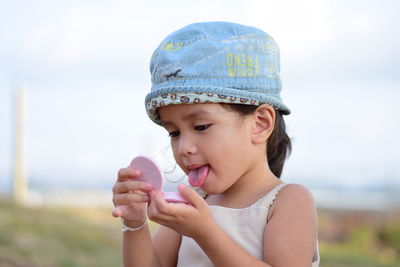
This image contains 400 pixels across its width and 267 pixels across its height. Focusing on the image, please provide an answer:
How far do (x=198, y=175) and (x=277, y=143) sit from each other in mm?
375

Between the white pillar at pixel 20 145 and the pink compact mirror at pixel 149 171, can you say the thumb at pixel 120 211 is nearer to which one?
the pink compact mirror at pixel 149 171

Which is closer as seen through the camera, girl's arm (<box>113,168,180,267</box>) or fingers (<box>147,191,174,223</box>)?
fingers (<box>147,191,174,223</box>)

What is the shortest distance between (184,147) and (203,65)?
0.87 feet

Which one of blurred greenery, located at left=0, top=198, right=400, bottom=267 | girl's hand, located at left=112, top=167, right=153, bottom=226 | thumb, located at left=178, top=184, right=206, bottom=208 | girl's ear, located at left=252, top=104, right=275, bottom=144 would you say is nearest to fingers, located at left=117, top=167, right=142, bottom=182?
girl's hand, located at left=112, top=167, right=153, bottom=226

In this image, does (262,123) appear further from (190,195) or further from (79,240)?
(79,240)

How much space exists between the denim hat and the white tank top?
333 millimetres

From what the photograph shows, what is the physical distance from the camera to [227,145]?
79.2 inches

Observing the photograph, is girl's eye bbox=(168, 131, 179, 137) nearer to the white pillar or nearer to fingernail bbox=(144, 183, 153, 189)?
fingernail bbox=(144, 183, 153, 189)

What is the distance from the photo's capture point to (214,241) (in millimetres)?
1862

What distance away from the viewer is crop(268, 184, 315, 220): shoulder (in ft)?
6.59

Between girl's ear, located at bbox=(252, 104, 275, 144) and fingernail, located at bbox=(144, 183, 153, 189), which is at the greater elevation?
girl's ear, located at bbox=(252, 104, 275, 144)

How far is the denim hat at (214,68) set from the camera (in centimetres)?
200

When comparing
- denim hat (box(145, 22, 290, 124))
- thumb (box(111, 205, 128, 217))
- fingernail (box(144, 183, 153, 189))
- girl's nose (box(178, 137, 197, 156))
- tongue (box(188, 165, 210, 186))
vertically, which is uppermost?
denim hat (box(145, 22, 290, 124))

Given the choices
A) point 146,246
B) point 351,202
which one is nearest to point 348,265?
point 146,246
